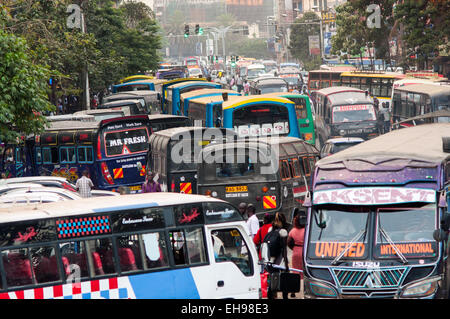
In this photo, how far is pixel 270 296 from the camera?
11617mm

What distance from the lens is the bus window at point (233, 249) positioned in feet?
36.7

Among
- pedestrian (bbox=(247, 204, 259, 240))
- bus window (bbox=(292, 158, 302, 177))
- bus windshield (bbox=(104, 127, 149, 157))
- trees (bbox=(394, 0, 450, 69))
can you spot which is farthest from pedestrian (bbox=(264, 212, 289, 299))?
trees (bbox=(394, 0, 450, 69))

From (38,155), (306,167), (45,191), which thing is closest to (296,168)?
(306,167)

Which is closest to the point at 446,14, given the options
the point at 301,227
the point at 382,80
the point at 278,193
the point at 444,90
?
the point at 382,80

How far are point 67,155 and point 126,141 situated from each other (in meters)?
2.17

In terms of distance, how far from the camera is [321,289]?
34.4ft

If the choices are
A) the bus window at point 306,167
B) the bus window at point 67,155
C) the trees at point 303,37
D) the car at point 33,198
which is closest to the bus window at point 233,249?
the car at point 33,198

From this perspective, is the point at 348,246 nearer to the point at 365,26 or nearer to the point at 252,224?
the point at 252,224

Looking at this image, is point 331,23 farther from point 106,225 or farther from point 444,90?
point 106,225

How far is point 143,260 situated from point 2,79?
8.51 metres

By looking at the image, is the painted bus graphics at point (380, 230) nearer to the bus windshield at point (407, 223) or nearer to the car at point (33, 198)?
the bus windshield at point (407, 223)

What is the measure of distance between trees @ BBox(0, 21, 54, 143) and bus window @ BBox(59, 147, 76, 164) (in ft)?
22.4

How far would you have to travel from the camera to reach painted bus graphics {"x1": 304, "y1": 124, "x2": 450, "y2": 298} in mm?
10273

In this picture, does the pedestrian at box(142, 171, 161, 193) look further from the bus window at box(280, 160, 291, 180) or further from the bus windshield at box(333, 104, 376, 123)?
the bus windshield at box(333, 104, 376, 123)
